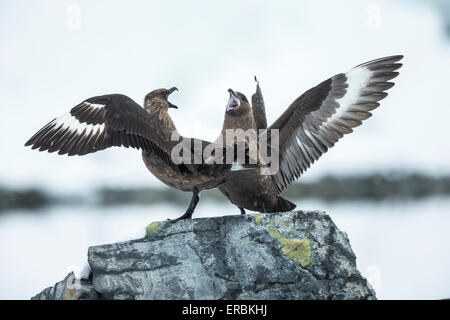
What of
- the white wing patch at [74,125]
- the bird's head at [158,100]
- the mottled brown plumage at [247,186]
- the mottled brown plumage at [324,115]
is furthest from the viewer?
the mottled brown plumage at [324,115]

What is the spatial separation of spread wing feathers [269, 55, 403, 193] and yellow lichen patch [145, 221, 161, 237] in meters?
1.36

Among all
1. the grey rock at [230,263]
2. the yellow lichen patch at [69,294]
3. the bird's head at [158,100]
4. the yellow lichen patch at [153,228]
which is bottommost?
the yellow lichen patch at [69,294]

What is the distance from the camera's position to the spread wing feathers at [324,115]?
659 cm

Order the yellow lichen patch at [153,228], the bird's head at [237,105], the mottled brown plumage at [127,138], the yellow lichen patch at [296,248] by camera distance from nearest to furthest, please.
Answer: the yellow lichen patch at [296,248], the yellow lichen patch at [153,228], the mottled brown plumage at [127,138], the bird's head at [237,105]

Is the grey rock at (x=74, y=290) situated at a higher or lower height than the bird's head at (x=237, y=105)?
lower

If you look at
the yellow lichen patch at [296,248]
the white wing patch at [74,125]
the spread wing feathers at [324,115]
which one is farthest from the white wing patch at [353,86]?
the white wing patch at [74,125]

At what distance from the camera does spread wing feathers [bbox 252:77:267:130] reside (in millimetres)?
7189

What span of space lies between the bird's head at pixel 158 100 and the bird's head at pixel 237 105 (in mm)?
471

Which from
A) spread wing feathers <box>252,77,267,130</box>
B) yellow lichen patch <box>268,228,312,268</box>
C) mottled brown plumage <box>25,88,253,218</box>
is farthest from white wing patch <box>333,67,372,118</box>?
yellow lichen patch <box>268,228,312,268</box>

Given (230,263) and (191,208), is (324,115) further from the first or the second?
(230,263)

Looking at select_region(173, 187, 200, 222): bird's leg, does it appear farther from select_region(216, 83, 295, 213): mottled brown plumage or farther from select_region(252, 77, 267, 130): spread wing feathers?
select_region(252, 77, 267, 130): spread wing feathers

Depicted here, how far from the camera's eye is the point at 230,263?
544 cm

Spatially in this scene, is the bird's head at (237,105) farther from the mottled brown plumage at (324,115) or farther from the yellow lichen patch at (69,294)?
the yellow lichen patch at (69,294)
